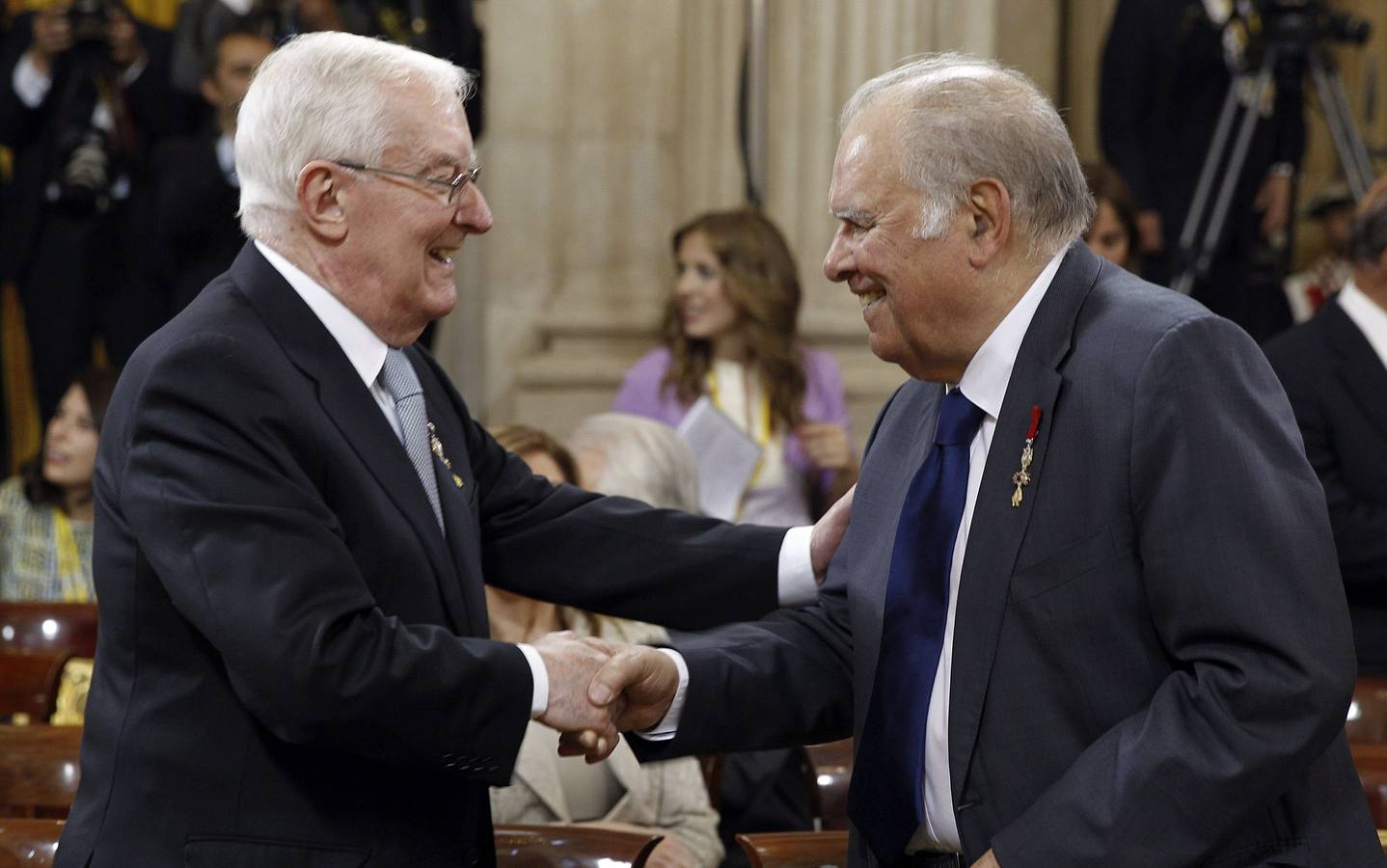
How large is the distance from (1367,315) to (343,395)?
2.92 metres

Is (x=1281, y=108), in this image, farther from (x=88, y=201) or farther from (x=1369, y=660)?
(x=88, y=201)

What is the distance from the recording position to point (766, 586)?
9.65 feet

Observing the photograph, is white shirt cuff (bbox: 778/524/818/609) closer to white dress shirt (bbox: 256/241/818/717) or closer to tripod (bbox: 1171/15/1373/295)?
white dress shirt (bbox: 256/241/818/717)

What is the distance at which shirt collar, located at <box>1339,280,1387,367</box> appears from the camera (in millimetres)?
4352

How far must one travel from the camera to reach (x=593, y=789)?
352 cm

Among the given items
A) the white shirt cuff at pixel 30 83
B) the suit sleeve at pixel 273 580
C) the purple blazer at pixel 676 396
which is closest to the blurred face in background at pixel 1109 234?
the purple blazer at pixel 676 396

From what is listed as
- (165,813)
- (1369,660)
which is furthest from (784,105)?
(165,813)

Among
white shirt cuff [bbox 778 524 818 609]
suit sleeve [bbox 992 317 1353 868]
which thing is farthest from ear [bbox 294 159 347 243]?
suit sleeve [bbox 992 317 1353 868]

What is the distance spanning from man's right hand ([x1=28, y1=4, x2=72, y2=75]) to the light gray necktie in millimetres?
3802

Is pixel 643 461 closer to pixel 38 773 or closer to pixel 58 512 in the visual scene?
pixel 38 773

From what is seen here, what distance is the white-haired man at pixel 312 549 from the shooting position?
7.07ft

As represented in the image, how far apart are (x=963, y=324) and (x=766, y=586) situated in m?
0.76

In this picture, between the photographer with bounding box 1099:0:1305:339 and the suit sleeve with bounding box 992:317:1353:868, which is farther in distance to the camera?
the photographer with bounding box 1099:0:1305:339

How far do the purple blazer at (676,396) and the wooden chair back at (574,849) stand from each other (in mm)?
2830
